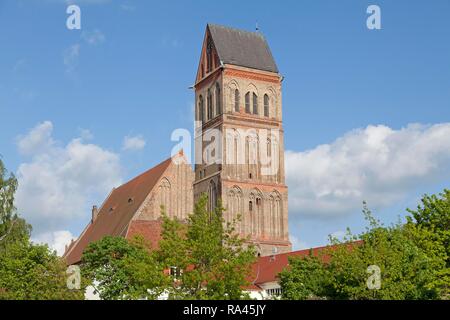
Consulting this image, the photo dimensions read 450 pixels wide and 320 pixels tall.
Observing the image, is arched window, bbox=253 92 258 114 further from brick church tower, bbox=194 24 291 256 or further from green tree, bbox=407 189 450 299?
green tree, bbox=407 189 450 299

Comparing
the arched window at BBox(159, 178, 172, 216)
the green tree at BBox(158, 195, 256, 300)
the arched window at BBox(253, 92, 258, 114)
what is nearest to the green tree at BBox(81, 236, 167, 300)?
the green tree at BBox(158, 195, 256, 300)

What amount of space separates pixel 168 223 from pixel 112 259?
668 inches

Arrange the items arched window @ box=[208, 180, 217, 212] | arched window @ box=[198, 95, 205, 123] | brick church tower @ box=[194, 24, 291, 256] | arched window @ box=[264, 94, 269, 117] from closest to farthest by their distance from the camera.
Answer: brick church tower @ box=[194, 24, 291, 256] < arched window @ box=[208, 180, 217, 212] < arched window @ box=[264, 94, 269, 117] < arched window @ box=[198, 95, 205, 123]

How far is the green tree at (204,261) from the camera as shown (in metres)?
30.9

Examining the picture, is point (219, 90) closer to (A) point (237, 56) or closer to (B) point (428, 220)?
(A) point (237, 56)

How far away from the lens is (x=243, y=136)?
74562 mm

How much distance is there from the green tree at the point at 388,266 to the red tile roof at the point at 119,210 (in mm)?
32881

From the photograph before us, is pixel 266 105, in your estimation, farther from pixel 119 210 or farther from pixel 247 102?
pixel 119 210

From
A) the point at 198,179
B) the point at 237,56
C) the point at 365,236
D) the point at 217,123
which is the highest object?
the point at 237,56

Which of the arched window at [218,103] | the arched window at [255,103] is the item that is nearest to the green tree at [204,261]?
the arched window at [218,103]

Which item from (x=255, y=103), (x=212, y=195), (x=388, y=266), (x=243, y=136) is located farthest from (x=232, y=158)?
(x=388, y=266)

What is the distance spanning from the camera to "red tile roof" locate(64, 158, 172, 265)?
74875 mm
